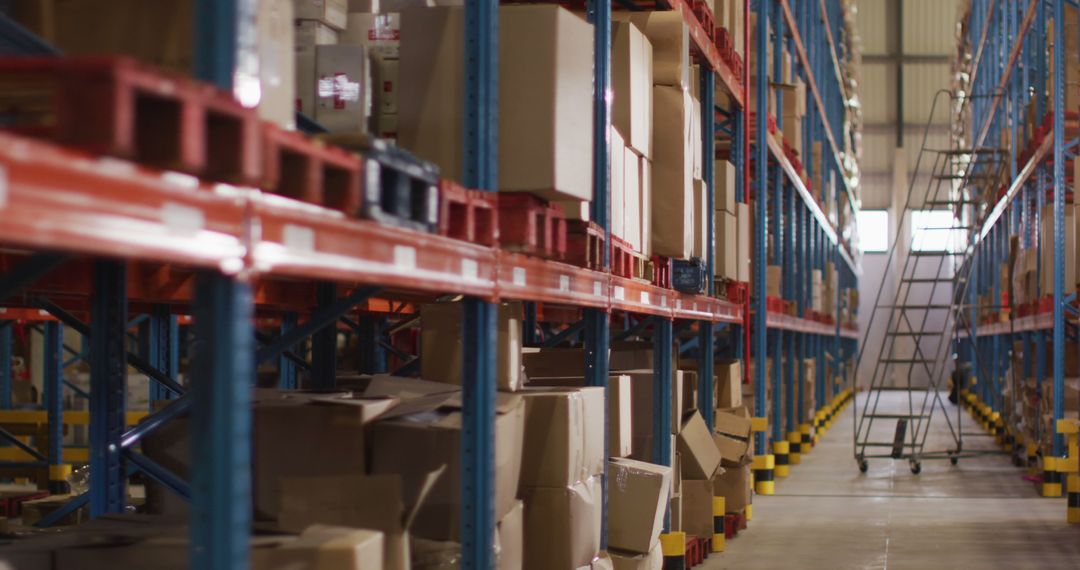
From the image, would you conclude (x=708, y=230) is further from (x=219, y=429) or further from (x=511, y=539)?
(x=219, y=429)

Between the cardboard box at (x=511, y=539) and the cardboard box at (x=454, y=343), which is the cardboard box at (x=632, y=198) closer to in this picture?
the cardboard box at (x=454, y=343)

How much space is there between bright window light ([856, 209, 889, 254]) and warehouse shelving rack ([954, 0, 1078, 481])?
9499 mm

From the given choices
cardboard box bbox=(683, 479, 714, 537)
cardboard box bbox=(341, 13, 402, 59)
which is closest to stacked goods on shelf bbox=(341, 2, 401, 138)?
cardboard box bbox=(341, 13, 402, 59)

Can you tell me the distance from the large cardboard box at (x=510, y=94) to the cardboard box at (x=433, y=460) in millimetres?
832

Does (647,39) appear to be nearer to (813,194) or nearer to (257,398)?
(257,398)

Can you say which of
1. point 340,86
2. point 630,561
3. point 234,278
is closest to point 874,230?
point 630,561

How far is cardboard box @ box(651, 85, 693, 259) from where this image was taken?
6.95 meters

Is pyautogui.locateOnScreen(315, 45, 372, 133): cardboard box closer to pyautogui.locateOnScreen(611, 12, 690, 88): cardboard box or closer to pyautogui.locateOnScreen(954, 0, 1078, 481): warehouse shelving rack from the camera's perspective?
pyautogui.locateOnScreen(611, 12, 690, 88): cardboard box

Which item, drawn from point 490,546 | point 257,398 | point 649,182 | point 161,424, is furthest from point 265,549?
point 649,182

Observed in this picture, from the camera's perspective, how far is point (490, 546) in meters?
4.10

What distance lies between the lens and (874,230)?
119ft

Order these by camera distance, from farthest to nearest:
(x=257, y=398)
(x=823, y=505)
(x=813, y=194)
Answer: (x=813, y=194) → (x=823, y=505) → (x=257, y=398)

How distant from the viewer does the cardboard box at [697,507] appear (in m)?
8.79

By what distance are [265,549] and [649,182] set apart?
398cm
